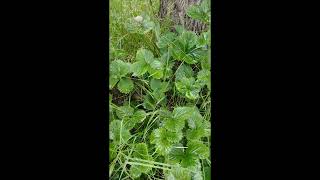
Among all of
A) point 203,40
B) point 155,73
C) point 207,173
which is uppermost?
point 203,40

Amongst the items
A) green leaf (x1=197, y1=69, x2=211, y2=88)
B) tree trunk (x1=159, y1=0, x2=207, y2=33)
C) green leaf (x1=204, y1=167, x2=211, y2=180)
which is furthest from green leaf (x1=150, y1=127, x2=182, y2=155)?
tree trunk (x1=159, y1=0, x2=207, y2=33)

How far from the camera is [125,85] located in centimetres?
181

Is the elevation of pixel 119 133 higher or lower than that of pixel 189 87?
lower

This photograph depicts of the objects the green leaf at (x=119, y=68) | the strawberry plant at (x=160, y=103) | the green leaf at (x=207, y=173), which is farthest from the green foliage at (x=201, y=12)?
the green leaf at (x=207, y=173)

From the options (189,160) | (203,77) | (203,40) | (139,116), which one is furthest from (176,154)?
(203,40)

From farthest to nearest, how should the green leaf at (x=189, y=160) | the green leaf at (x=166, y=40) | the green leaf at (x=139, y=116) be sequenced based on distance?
the green leaf at (x=166, y=40) → the green leaf at (x=139, y=116) → the green leaf at (x=189, y=160)

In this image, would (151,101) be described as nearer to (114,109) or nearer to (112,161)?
(114,109)

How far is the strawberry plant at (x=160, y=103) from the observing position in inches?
65.9

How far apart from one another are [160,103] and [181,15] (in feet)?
1.22

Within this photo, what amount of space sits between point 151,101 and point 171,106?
8cm

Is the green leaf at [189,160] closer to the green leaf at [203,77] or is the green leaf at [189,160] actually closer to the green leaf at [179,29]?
the green leaf at [203,77]

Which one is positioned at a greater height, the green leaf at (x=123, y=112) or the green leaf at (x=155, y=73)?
the green leaf at (x=155, y=73)

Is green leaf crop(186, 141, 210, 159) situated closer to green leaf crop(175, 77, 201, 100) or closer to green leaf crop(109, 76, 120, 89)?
green leaf crop(175, 77, 201, 100)

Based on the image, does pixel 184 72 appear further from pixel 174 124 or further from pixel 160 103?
pixel 174 124
